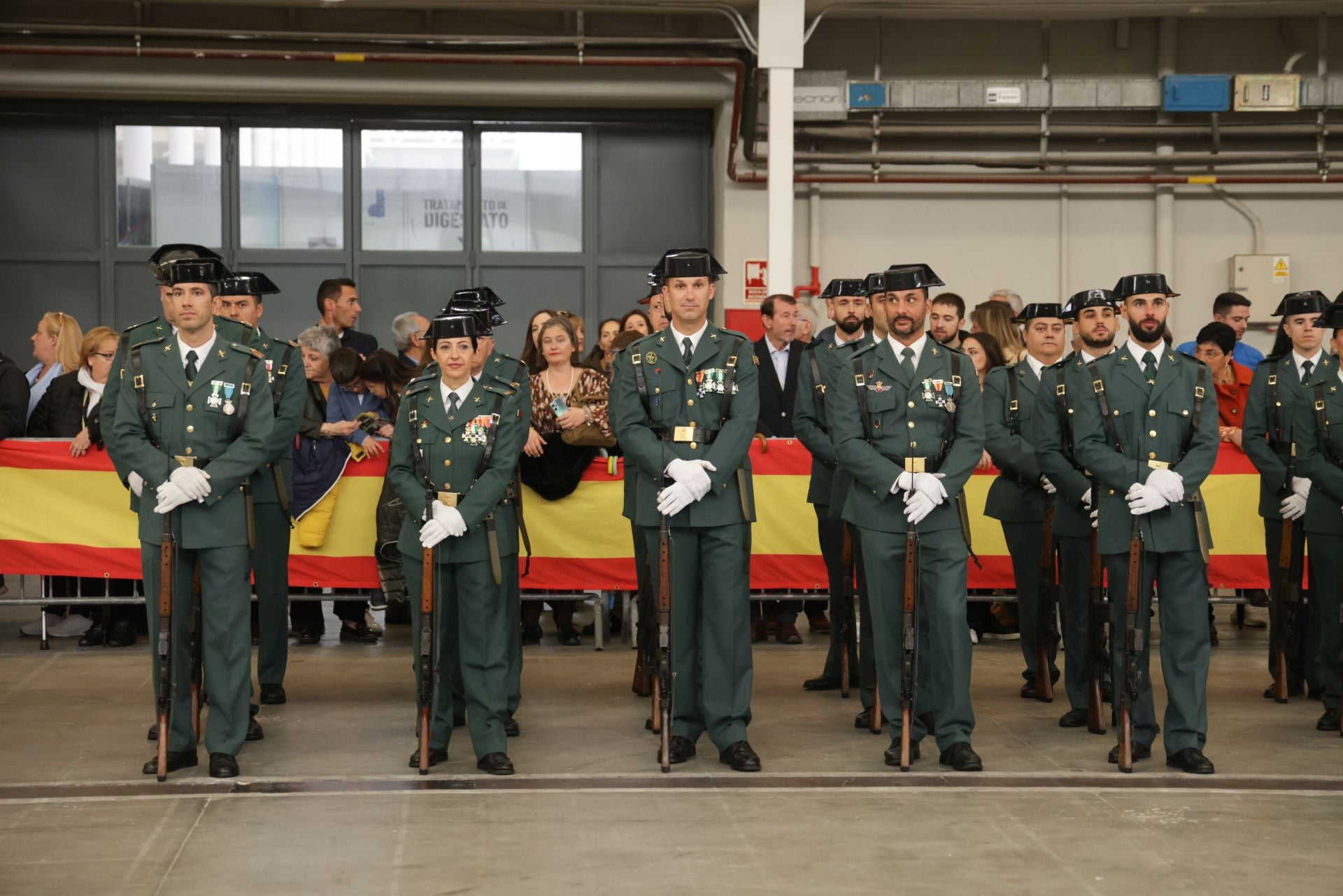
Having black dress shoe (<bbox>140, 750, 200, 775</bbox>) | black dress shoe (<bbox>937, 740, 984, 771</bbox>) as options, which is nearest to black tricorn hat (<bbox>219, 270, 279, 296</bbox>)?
black dress shoe (<bbox>140, 750, 200, 775</bbox>)

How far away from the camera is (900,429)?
19.8 feet

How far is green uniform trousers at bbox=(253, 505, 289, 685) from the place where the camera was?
6.97 meters

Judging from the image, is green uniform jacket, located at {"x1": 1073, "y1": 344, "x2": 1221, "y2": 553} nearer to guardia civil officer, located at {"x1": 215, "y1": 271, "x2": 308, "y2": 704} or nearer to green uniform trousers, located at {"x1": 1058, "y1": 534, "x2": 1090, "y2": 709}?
green uniform trousers, located at {"x1": 1058, "y1": 534, "x2": 1090, "y2": 709}

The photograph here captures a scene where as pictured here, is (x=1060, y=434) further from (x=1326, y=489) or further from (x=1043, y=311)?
(x=1326, y=489)

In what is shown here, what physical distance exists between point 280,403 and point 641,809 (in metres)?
2.35

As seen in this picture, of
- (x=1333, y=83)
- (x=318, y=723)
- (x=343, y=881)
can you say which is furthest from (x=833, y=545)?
(x=1333, y=83)

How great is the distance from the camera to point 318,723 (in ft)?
22.4

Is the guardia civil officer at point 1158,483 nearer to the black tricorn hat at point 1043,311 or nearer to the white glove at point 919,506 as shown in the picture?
the white glove at point 919,506

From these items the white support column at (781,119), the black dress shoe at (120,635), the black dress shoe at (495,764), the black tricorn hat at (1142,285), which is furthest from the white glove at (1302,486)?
the black dress shoe at (120,635)

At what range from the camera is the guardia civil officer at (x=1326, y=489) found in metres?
6.77

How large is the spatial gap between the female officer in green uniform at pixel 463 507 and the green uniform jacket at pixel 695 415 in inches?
19.0

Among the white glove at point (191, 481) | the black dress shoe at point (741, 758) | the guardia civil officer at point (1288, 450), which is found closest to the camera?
the white glove at point (191, 481)

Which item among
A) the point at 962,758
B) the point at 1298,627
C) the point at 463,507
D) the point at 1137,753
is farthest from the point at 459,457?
the point at 1298,627

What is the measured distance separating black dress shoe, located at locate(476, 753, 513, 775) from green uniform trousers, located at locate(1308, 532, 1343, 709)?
145 inches
